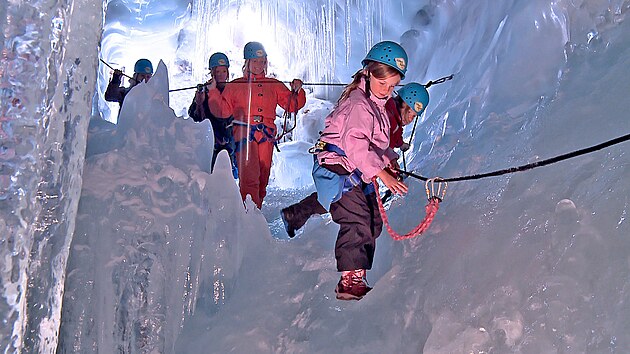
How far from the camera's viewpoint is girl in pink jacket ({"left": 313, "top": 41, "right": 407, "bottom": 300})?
266 cm

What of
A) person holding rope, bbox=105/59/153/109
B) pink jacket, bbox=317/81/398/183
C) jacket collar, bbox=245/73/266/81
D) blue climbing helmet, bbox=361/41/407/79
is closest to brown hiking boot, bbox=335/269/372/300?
pink jacket, bbox=317/81/398/183

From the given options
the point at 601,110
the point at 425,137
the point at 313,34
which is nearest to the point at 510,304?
the point at 601,110

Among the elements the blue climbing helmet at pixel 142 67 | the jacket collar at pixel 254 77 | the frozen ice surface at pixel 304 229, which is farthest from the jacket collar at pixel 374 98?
the blue climbing helmet at pixel 142 67

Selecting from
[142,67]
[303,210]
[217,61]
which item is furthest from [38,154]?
[142,67]

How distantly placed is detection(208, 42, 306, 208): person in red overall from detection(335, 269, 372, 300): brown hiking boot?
1531 millimetres

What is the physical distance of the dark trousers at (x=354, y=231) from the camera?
2666 mm

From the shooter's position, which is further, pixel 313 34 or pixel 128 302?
pixel 313 34

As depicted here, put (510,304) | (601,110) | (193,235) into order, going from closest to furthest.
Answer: (510,304)
(601,110)
(193,235)

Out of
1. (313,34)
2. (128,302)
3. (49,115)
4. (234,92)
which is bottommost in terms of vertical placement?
(128,302)

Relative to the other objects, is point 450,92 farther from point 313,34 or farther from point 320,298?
point 313,34

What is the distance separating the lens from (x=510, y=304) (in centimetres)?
205

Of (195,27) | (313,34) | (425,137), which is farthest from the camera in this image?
(195,27)

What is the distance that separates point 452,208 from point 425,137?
7.81 ft

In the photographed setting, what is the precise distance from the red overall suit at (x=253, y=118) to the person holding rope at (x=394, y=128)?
56 centimetres
